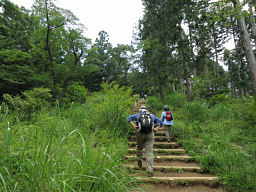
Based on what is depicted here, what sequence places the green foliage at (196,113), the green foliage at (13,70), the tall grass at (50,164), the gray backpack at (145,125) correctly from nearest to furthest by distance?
the tall grass at (50,164) < the gray backpack at (145,125) < the green foliage at (196,113) < the green foliage at (13,70)

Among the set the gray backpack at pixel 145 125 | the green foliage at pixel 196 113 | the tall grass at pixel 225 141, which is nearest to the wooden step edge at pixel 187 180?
the tall grass at pixel 225 141

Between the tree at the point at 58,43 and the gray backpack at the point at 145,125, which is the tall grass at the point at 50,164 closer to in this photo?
the gray backpack at the point at 145,125

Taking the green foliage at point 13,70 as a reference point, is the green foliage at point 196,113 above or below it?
below

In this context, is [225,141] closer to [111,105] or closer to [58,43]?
[111,105]

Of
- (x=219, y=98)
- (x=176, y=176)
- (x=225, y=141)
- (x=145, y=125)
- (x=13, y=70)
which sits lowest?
(x=176, y=176)

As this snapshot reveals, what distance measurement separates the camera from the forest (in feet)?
4.23

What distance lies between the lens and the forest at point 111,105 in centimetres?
129

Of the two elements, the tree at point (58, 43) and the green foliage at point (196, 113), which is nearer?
the green foliage at point (196, 113)

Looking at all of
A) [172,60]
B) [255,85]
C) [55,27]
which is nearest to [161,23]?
[172,60]

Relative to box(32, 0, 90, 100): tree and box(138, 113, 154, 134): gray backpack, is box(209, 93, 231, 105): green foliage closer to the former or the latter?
box(138, 113, 154, 134): gray backpack

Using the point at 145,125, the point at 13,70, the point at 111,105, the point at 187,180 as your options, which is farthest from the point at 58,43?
the point at 187,180

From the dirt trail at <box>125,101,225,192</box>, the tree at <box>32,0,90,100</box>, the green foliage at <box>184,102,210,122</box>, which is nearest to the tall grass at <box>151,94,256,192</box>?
the green foliage at <box>184,102,210,122</box>

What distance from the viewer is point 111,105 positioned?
5.14 meters

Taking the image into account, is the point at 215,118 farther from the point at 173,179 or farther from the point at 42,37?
the point at 42,37
